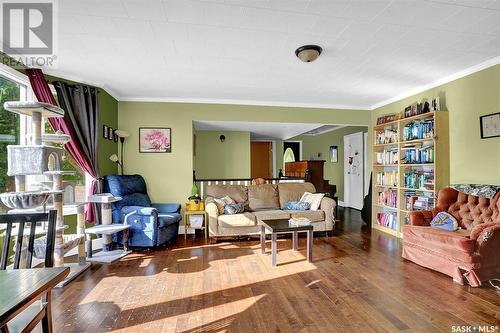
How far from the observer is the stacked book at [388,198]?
15.7 ft

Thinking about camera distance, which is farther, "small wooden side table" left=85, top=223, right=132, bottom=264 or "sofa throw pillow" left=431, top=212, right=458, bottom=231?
"small wooden side table" left=85, top=223, right=132, bottom=264

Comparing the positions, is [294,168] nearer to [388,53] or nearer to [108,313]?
[388,53]

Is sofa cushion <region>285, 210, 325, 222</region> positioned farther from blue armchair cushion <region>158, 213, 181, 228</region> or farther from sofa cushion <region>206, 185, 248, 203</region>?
blue armchair cushion <region>158, 213, 181, 228</region>

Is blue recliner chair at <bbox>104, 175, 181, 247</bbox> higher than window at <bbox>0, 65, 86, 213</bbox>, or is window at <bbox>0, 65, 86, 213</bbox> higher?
window at <bbox>0, 65, 86, 213</bbox>

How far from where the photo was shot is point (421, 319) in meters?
2.11

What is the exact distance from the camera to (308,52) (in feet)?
9.47

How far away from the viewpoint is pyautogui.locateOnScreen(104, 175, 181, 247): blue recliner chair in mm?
3840

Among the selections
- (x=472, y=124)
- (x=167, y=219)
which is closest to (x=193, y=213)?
(x=167, y=219)

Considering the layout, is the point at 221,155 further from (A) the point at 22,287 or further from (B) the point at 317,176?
(A) the point at 22,287

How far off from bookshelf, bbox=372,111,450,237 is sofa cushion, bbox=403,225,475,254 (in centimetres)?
97

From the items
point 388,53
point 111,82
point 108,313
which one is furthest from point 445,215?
point 111,82

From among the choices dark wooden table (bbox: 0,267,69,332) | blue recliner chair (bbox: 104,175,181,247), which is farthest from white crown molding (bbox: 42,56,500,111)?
dark wooden table (bbox: 0,267,69,332)

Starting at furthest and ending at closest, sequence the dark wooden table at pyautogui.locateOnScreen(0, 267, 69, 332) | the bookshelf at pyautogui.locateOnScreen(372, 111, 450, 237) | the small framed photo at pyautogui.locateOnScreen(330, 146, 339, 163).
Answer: the small framed photo at pyautogui.locateOnScreen(330, 146, 339, 163)
the bookshelf at pyautogui.locateOnScreen(372, 111, 450, 237)
the dark wooden table at pyautogui.locateOnScreen(0, 267, 69, 332)

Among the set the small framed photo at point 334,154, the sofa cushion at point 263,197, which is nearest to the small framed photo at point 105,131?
the sofa cushion at point 263,197
